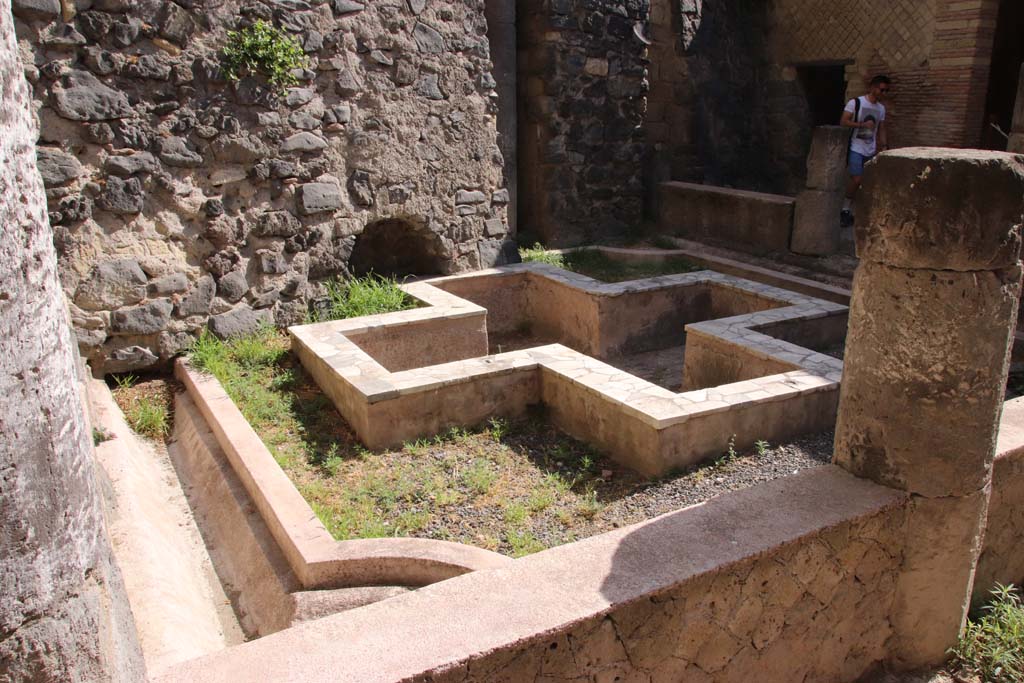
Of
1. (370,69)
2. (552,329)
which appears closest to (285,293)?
(370,69)

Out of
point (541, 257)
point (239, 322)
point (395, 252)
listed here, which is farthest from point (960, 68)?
point (239, 322)

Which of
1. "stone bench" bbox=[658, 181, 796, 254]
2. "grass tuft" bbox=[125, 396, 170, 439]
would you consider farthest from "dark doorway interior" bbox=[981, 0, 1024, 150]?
"grass tuft" bbox=[125, 396, 170, 439]

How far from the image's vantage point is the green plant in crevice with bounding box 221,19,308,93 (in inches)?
216

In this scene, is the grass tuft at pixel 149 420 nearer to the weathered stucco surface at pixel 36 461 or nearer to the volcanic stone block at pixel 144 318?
the volcanic stone block at pixel 144 318

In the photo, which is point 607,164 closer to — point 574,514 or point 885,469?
point 574,514

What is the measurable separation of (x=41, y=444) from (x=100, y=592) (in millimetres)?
329

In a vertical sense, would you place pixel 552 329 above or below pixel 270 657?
below

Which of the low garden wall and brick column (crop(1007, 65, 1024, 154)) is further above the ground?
brick column (crop(1007, 65, 1024, 154))

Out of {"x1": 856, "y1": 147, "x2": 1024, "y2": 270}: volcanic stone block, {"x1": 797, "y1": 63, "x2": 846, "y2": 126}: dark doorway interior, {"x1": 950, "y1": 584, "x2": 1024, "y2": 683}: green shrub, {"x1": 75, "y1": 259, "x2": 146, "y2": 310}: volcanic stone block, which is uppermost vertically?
{"x1": 797, "y1": 63, "x2": 846, "y2": 126}: dark doorway interior

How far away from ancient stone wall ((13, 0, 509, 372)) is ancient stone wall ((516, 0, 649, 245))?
148cm

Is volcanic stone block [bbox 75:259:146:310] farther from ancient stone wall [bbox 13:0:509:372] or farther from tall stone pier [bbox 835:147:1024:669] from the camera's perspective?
tall stone pier [bbox 835:147:1024:669]

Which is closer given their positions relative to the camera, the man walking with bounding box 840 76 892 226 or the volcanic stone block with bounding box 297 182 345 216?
the volcanic stone block with bounding box 297 182 345 216

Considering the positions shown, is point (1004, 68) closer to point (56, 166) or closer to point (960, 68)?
point (960, 68)

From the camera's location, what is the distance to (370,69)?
6.29 m
